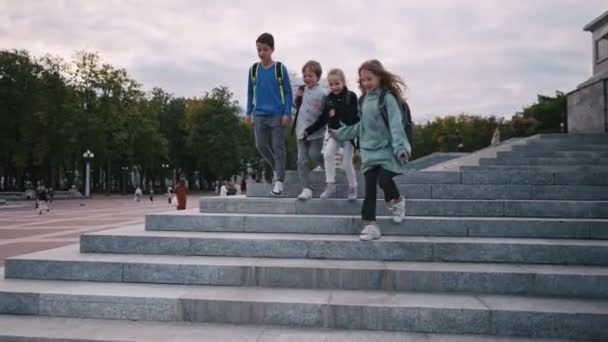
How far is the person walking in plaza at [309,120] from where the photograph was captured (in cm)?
614

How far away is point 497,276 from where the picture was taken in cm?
403

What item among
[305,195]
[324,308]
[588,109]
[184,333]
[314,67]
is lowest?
[184,333]

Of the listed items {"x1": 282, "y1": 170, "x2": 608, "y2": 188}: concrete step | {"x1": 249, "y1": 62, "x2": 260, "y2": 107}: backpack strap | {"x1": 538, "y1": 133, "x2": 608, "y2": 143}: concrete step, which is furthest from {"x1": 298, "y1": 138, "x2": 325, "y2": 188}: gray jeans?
{"x1": 538, "y1": 133, "x2": 608, "y2": 143}: concrete step

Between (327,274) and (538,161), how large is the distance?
25.0 ft

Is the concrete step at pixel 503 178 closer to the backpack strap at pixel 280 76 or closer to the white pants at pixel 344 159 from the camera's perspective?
the white pants at pixel 344 159

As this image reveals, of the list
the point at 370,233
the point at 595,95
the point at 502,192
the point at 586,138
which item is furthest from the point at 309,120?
the point at 595,95

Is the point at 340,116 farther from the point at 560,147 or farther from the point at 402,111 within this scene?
the point at 560,147

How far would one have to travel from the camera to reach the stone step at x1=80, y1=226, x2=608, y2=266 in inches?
176

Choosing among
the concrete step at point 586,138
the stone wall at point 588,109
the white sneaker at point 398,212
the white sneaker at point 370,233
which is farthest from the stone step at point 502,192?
the stone wall at point 588,109

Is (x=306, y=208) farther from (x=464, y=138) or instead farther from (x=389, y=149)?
(x=464, y=138)

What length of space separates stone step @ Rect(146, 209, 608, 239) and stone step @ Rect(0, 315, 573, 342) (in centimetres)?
178

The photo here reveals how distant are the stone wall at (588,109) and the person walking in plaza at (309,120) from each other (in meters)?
9.72

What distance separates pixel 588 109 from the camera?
1235 centimetres

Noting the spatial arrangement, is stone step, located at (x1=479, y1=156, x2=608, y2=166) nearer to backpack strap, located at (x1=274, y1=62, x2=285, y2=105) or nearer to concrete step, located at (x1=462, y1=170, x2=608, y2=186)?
concrete step, located at (x1=462, y1=170, x2=608, y2=186)
